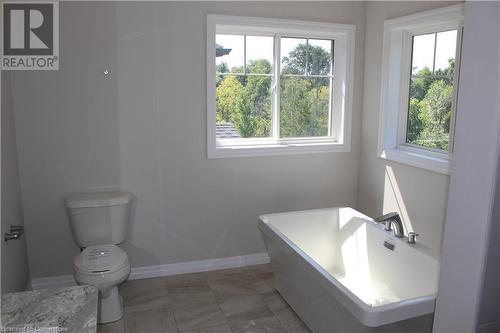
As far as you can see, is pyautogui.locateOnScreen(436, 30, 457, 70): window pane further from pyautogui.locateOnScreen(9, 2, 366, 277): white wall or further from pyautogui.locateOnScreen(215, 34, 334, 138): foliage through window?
pyautogui.locateOnScreen(215, 34, 334, 138): foliage through window

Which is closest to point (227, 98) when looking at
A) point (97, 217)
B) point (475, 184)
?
point (97, 217)

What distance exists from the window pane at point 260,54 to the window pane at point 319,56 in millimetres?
374

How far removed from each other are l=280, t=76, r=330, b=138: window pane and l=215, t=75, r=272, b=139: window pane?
0.50 feet

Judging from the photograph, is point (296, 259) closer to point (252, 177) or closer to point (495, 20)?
point (252, 177)

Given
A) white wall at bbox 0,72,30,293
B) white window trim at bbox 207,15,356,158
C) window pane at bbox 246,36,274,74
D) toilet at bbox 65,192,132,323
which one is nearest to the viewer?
white wall at bbox 0,72,30,293

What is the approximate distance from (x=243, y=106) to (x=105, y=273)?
178 cm

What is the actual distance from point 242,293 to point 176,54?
1.91m

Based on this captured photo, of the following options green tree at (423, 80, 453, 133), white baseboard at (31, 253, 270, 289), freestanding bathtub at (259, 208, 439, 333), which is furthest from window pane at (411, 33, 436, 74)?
white baseboard at (31, 253, 270, 289)

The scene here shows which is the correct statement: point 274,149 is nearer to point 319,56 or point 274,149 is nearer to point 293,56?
point 293,56

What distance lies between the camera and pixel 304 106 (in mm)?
3904

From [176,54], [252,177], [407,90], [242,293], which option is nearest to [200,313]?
[242,293]

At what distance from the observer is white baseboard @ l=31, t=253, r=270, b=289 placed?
10.9ft

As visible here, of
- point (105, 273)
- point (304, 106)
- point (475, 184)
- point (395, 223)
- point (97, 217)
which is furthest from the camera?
point (304, 106)

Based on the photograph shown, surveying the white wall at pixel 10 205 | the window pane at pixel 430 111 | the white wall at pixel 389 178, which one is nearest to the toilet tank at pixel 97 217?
the white wall at pixel 10 205
